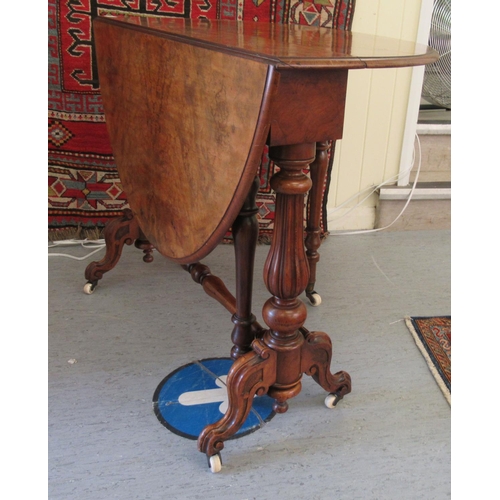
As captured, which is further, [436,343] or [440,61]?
[440,61]

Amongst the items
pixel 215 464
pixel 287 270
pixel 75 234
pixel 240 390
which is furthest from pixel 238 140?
pixel 75 234

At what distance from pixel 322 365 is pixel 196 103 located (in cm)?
70

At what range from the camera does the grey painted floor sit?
1238 millimetres

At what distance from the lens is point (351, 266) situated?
7.43 feet

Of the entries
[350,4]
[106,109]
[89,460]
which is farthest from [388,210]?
[89,460]

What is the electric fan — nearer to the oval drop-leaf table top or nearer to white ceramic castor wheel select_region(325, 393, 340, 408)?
the oval drop-leaf table top

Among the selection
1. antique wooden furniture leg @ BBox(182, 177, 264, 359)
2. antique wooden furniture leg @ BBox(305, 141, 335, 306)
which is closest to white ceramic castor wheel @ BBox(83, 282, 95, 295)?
antique wooden furniture leg @ BBox(182, 177, 264, 359)

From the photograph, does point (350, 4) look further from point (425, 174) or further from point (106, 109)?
point (106, 109)

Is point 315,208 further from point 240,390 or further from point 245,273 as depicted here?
point 240,390

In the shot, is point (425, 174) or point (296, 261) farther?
point (425, 174)

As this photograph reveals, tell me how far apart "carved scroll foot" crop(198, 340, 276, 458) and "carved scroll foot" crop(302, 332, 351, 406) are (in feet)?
0.34

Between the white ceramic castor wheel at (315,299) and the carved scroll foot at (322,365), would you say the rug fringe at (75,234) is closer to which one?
the white ceramic castor wheel at (315,299)

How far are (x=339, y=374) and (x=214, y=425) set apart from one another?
0.37 metres

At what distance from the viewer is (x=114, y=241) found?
1.94 metres
